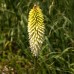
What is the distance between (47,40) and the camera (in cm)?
448

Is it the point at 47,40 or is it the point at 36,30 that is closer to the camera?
the point at 36,30

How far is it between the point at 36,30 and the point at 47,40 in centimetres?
115

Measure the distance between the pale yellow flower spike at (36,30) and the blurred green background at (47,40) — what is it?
0.99 meters

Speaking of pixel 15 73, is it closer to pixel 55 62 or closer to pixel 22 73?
pixel 22 73

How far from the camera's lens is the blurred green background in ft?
14.5

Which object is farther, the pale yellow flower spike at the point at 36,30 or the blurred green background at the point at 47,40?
the blurred green background at the point at 47,40

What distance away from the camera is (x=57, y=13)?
15.7 feet

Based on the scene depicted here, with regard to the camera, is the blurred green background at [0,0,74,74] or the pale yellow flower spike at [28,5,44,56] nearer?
the pale yellow flower spike at [28,5,44,56]

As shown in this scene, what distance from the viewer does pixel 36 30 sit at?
3346mm

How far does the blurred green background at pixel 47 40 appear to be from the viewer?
443 centimetres

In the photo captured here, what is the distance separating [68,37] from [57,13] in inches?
18.4

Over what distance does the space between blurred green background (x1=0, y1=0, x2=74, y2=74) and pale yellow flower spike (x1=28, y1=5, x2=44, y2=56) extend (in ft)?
3.24

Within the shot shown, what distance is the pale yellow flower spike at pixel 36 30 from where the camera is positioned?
331 centimetres

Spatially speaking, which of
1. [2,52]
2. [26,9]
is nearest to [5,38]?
[2,52]
